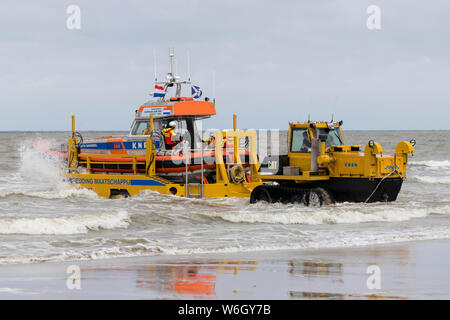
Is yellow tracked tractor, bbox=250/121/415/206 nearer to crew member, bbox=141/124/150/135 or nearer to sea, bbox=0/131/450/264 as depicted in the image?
sea, bbox=0/131/450/264

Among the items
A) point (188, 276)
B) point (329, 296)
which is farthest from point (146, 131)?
point (329, 296)

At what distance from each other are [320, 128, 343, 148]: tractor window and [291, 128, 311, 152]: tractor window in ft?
1.37

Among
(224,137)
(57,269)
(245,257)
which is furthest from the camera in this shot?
(224,137)

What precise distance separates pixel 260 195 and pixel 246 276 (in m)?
9.75

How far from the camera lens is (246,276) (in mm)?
8875

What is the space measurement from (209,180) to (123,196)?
2396 mm

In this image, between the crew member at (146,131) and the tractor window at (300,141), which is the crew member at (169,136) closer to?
the crew member at (146,131)

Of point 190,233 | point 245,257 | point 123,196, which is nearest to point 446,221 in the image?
point 190,233

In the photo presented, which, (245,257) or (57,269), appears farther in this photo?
(245,257)

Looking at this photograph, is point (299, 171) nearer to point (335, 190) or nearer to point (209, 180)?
point (335, 190)

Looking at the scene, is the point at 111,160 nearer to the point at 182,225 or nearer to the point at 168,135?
the point at 168,135

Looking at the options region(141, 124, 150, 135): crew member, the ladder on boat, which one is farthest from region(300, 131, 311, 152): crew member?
region(141, 124, 150, 135): crew member

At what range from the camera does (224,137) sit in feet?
65.1

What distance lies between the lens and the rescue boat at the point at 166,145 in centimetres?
1945
